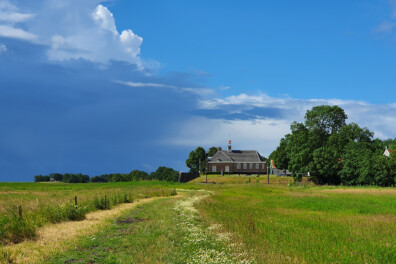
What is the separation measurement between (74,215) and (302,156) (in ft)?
188

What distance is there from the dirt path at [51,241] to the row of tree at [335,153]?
5788 centimetres

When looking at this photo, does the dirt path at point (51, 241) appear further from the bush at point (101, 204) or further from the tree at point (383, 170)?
the tree at point (383, 170)

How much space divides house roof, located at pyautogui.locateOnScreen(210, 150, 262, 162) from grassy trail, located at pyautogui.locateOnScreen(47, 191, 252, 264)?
282 ft

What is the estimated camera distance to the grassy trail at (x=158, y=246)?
11367mm

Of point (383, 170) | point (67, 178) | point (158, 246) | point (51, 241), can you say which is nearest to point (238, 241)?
point (158, 246)

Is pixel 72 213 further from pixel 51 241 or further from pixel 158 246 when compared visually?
pixel 158 246

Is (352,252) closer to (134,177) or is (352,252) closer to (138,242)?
(138,242)

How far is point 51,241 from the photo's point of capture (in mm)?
15086

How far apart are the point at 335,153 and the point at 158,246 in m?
A: 64.7

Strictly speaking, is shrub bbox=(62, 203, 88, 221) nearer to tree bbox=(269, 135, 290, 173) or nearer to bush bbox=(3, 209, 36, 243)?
bush bbox=(3, 209, 36, 243)

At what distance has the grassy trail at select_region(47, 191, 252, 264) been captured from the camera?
11.4 meters

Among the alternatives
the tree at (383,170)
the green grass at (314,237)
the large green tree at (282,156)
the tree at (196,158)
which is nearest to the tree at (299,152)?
the large green tree at (282,156)

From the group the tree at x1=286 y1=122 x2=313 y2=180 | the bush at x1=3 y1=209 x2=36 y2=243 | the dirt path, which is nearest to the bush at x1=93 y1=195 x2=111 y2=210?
the dirt path

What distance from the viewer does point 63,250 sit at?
44.1 feet
